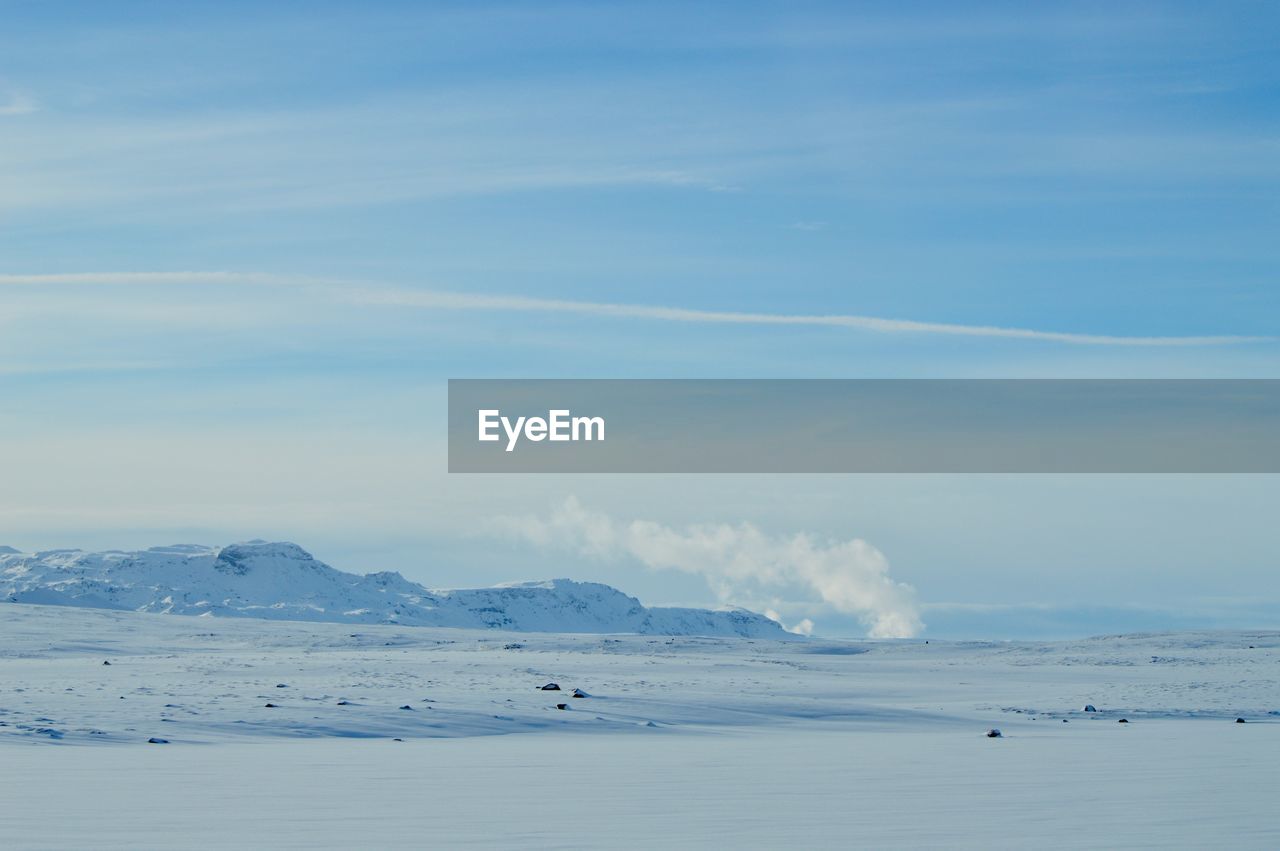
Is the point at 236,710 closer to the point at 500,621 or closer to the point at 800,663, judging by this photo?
the point at 800,663

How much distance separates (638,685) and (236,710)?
1118cm

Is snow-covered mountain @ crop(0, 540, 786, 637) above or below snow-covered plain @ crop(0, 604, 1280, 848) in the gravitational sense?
above

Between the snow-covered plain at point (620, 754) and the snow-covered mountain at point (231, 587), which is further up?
the snow-covered mountain at point (231, 587)

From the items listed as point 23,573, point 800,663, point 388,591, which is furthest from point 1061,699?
point 23,573

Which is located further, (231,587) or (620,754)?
(231,587)

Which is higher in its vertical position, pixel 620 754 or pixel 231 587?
pixel 231 587

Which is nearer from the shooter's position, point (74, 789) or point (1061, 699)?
point (74, 789)

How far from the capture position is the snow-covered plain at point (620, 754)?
10.9 meters

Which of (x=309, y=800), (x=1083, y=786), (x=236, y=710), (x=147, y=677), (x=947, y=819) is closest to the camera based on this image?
(x=947, y=819)

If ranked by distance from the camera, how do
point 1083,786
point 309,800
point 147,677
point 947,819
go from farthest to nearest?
point 147,677 < point 1083,786 < point 309,800 < point 947,819

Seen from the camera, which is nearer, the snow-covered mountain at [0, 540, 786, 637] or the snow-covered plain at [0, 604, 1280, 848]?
the snow-covered plain at [0, 604, 1280, 848]

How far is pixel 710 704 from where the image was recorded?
27625 millimetres

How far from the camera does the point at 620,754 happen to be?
18250 millimetres

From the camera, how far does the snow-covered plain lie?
1092 centimetres
